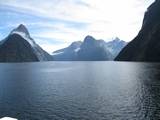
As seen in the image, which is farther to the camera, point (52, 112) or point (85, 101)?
point (85, 101)

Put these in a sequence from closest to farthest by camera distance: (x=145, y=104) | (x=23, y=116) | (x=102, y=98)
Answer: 1. (x=23, y=116)
2. (x=145, y=104)
3. (x=102, y=98)

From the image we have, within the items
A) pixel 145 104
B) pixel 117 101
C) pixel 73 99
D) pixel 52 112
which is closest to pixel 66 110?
pixel 52 112

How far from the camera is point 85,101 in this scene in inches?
2714

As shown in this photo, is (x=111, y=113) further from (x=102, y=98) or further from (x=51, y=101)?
(x=51, y=101)

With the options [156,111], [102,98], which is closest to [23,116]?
[102,98]

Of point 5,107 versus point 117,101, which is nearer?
point 5,107

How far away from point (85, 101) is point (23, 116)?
2151cm

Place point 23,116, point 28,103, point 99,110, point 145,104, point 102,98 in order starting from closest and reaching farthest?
point 23,116 → point 99,110 → point 145,104 → point 28,103 → point 102,98

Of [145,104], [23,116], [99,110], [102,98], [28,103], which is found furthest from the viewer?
[102,98]

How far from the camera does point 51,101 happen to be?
229 ft

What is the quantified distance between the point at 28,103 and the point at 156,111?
37.6m

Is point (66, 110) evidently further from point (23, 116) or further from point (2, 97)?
point (2, 97)

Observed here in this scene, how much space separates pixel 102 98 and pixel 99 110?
14635 millimetres

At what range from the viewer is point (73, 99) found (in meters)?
71.9
